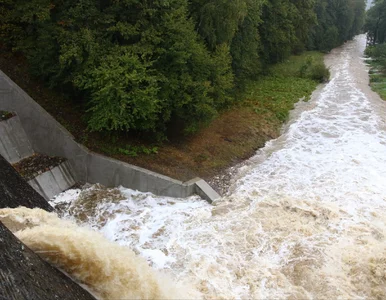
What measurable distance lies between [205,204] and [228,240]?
1992 mm

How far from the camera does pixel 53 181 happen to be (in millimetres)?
10898

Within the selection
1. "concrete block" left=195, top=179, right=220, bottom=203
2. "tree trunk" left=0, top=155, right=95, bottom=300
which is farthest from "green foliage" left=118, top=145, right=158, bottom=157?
"tree trunk" left=0, top=155, right=95, bottom=300

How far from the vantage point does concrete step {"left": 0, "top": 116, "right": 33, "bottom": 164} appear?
11.1 meters

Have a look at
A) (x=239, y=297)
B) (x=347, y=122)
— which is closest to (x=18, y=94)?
(x=239, y=297)

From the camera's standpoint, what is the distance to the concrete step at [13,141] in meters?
11.1

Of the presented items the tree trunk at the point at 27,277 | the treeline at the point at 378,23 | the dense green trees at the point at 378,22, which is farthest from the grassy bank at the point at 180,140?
the dense green trees at the point at 378,22

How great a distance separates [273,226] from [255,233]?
606mm

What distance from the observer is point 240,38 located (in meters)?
18.6

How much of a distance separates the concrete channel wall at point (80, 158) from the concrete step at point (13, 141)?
0.19 metres

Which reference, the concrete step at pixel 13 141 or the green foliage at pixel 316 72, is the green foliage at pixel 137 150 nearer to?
the concrete step at pixel 13 141

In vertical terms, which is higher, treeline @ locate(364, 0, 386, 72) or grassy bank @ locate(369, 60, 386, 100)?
treeline @ locate(364, 0, 386, 72)

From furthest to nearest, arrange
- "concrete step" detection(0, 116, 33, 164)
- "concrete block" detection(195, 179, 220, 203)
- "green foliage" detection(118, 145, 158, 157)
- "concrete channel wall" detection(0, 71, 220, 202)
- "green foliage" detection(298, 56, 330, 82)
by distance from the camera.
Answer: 1. "green foliage" detection(298, 56, 330, 82)
2. "green foliage" detection(118, 145, 158, 157)
3. "concrete step" detection(0, 116, 33, 164)
4. "concrete channel wall" detection(0, 71, 220, 202)
5. "concrete block" detection(195, 179, 220, 203)

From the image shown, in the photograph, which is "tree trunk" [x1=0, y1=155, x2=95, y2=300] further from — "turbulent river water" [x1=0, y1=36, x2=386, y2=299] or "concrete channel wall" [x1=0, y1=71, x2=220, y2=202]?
"concrete channel wall" [x1=0, y1=71, x2=220, y2=202]

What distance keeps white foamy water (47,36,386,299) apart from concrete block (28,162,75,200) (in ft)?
1.15
